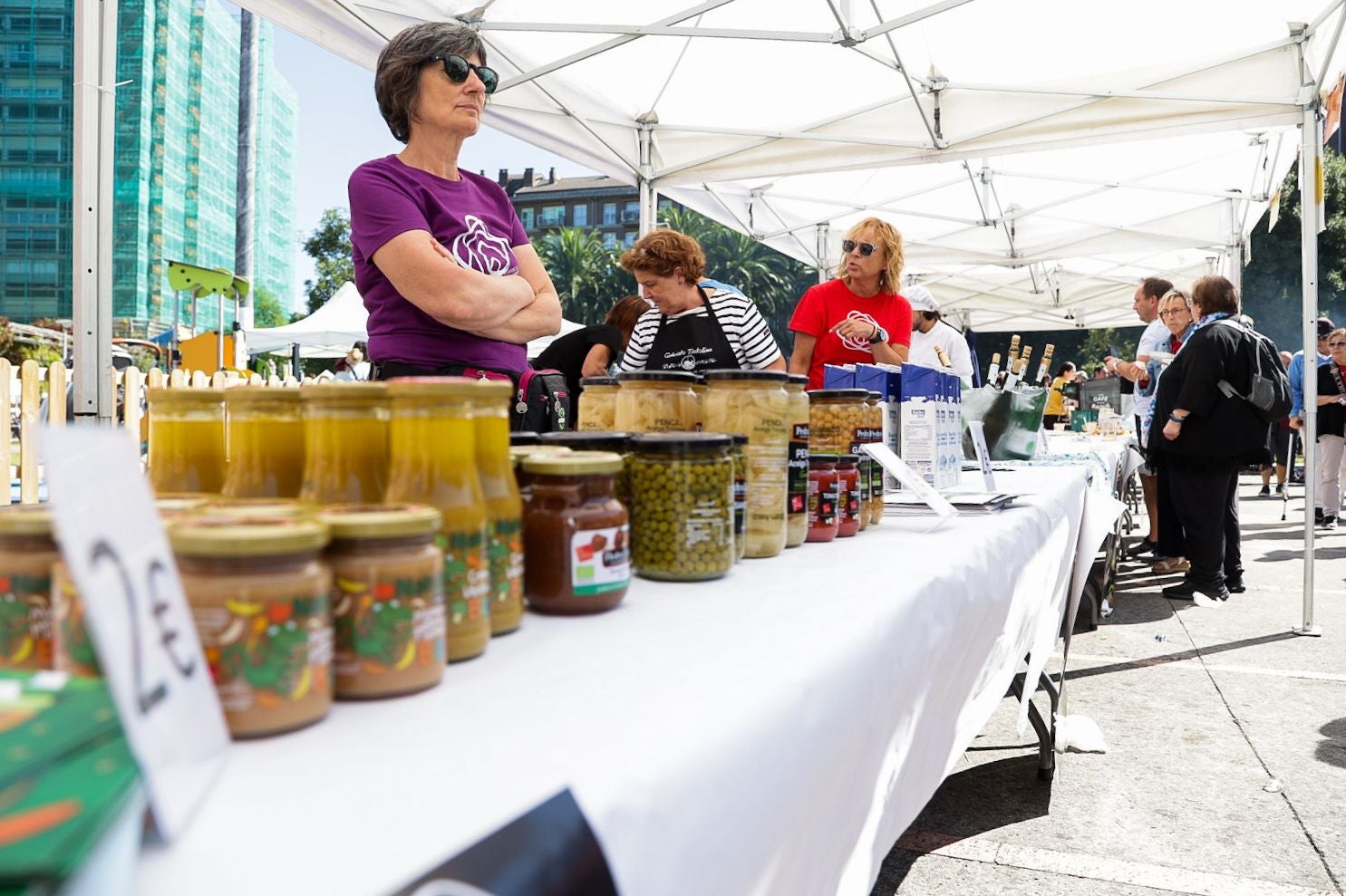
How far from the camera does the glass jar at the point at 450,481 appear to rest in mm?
717

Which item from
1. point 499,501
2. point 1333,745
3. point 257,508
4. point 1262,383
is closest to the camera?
point 257,508

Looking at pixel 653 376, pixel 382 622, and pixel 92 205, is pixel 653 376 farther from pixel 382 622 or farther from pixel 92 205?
pixel 92 205

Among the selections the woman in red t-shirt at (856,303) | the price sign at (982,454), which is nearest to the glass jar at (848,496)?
the price sign at (982,454)

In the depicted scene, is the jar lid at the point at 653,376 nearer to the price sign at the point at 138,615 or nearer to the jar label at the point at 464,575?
the jar label at the point at 464,575

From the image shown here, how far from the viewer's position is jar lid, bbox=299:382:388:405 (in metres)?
0.76

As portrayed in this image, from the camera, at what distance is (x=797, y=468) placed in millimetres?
1355

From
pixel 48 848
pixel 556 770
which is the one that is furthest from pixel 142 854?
pixel 556 770

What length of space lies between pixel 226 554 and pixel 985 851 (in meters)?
2.22

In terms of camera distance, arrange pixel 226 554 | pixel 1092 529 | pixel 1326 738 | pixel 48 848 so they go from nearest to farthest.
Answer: pixel 48 848
pixel 226 554
pixel 1092 529
pixel 1326 738

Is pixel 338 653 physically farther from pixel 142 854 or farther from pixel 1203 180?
pixel 1203 180

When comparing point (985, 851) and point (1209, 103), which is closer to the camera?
point (985, 851)

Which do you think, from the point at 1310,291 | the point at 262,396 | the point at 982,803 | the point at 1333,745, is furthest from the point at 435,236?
the point at 1310,291

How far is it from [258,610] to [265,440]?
32cm

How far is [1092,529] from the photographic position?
8.52ft
